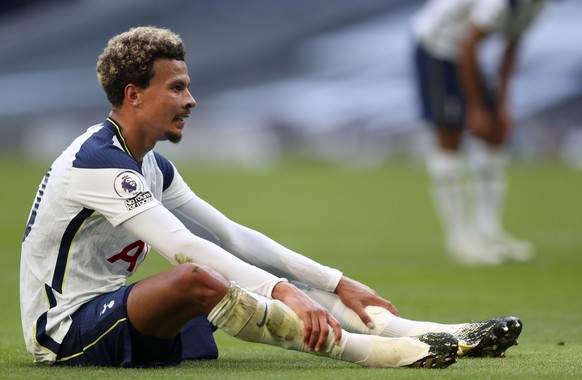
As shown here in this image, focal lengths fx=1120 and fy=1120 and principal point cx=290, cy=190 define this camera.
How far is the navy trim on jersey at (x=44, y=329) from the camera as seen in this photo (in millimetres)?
4051

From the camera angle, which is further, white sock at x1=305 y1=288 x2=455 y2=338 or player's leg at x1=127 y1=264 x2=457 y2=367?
white sock at x1=305 y1=288 x2=455 y2=338

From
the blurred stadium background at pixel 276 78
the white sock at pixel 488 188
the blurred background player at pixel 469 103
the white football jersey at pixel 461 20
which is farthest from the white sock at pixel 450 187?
the blurred stadium background at pixel 276 78

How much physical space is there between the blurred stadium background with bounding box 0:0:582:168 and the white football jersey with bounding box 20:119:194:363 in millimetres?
27609

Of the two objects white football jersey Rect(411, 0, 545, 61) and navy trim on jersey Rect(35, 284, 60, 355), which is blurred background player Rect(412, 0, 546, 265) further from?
Answer: navy trim on jersey Rect(35, 284, 60, 355)

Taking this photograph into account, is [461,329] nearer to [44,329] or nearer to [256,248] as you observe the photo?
[256,248]

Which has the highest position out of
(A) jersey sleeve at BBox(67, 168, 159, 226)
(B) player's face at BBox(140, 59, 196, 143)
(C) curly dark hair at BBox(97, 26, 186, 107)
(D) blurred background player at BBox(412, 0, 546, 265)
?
(D) blurred background player at BBox(412, 0, 546, 265)

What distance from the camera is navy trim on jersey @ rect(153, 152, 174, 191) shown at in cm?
440

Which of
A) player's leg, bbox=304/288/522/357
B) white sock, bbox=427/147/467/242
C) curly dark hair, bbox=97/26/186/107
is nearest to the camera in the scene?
curly dark hair, bbox=97/26/186/107

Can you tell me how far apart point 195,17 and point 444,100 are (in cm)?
3284

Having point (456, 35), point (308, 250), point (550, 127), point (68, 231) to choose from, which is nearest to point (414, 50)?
point (456, 35)

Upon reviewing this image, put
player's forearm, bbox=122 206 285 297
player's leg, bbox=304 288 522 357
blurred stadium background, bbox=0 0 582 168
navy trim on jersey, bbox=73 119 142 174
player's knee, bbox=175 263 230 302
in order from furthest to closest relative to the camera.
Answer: blurred stadium background, bbox=0 0 582 168
player's leg, bbox=304 288 522 357
navy trim on jersey, bbox=73 119 142 174
player's forearm, bbox=122 206 285 297
player's knee, bbox=175 263 230 302

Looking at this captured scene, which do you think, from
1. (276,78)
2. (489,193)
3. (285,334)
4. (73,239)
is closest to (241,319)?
(285,334)

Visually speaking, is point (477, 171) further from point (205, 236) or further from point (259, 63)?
point (259, 63)

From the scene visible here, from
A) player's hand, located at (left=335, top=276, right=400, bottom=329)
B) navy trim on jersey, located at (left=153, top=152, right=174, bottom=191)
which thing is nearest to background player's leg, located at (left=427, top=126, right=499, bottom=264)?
player's hand, located at (left=335, top=276, right=400, bottom=329)
